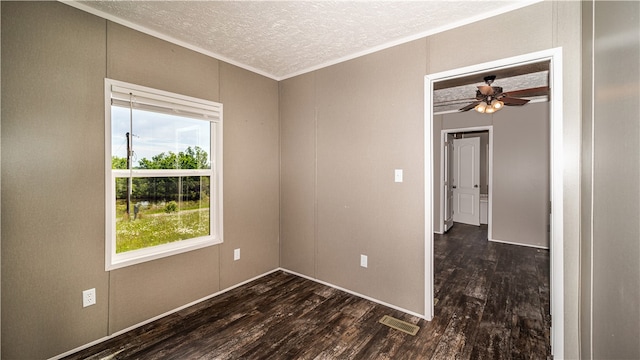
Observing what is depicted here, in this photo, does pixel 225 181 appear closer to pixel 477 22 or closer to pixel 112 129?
pixel 112 129

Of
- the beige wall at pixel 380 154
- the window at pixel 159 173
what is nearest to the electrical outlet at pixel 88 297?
the window at pixel 159 173

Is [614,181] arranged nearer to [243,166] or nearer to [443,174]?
[243,166]

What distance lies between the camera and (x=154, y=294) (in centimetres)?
244

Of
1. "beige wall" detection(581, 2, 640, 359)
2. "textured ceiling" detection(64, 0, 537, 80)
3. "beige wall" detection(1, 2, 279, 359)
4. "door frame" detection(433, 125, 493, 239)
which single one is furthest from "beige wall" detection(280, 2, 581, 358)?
"door frame" detection(433, 125, 493, 239)

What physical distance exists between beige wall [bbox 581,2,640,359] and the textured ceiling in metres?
1.01

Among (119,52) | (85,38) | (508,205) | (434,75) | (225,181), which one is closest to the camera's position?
(85,38)

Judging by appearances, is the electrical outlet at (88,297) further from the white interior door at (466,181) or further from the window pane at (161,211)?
the white interior door at (466,181)

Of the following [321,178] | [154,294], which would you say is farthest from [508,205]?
[154,294]

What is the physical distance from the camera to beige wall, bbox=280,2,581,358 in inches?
73.0

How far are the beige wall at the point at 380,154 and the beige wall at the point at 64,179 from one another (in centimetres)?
135

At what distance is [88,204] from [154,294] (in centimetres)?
97

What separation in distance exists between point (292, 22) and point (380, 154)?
4.72ft

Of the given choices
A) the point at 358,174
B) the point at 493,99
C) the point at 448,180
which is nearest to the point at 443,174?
the point at 448,180

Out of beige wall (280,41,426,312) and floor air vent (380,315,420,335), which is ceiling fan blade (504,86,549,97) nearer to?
beige wall (280,41,426,312)
